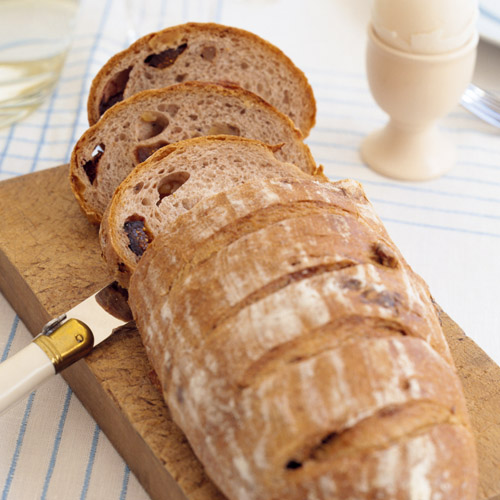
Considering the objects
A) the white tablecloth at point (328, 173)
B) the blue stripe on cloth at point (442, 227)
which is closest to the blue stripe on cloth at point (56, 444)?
the white tablecloth at point (328, 173)

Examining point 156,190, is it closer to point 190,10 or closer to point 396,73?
point 396,73

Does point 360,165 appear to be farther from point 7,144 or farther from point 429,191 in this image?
point 7,144

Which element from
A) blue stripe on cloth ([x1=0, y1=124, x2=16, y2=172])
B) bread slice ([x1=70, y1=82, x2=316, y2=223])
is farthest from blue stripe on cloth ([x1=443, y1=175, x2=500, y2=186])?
blue stripe on cloth ([x1=0, y1=124, x2=16, y2=172])

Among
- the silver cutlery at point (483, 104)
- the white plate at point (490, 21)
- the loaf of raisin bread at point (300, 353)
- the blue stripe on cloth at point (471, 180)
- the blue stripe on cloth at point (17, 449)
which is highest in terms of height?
the loaf of raisin bread at point (300, 353)

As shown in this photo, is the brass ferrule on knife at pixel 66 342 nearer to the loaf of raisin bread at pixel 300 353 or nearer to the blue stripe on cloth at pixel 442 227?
the loaf of raisin bread at pixel 300 353

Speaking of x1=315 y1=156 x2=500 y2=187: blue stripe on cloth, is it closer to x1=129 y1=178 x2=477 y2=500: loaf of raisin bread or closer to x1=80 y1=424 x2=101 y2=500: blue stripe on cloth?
x1=129 y1=178 x2=477 y2=500: loaf of raisin bread

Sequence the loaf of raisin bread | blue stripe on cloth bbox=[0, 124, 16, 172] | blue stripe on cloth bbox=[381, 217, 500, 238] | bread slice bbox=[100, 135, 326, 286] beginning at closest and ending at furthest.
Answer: the loaf of raisin bread < bread slice bbox=[100, 135, 326, 286] < blue stripe on cloth bbox=[381, 217, 500, 238] < blue stripe on cloth bbox=[0, 124, 16, 172]

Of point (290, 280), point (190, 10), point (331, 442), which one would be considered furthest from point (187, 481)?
point (190, 10)
